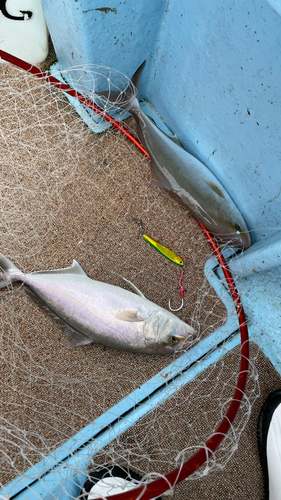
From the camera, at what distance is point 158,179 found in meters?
1.68

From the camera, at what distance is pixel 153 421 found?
150 centimetres

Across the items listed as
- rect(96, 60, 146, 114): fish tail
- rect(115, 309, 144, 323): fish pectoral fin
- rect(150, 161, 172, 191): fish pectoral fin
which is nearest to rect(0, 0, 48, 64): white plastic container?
rect(96, 60, 146, 114): fish tail

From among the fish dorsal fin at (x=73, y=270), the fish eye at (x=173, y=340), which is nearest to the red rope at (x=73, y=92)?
the fish dorsal fin at (x=73, y=270)

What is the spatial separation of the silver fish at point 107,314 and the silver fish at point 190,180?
18.8 inches

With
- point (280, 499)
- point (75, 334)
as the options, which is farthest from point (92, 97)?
point (280, 499)

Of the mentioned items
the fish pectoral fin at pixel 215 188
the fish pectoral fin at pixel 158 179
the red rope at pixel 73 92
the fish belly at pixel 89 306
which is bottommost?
the fish belly at pixel 89 306

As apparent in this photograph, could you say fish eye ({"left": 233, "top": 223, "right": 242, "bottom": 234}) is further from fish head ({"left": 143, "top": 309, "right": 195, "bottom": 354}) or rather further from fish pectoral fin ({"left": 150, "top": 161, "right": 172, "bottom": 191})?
fish head ({"left": 143, "top": 309, "right": 195, "bottom": 354})

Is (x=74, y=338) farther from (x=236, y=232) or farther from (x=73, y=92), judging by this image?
(x=73, y=92)

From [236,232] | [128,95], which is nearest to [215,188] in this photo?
[236,232]

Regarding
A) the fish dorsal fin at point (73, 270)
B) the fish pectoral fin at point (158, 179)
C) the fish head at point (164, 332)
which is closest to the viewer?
the fish head at point (164, 332)

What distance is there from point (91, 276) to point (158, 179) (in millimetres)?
574

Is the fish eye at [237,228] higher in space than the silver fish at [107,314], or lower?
higher

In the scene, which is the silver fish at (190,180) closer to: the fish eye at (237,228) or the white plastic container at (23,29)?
the fish eye at (237,228)

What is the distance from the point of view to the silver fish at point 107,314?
4.59 ft
